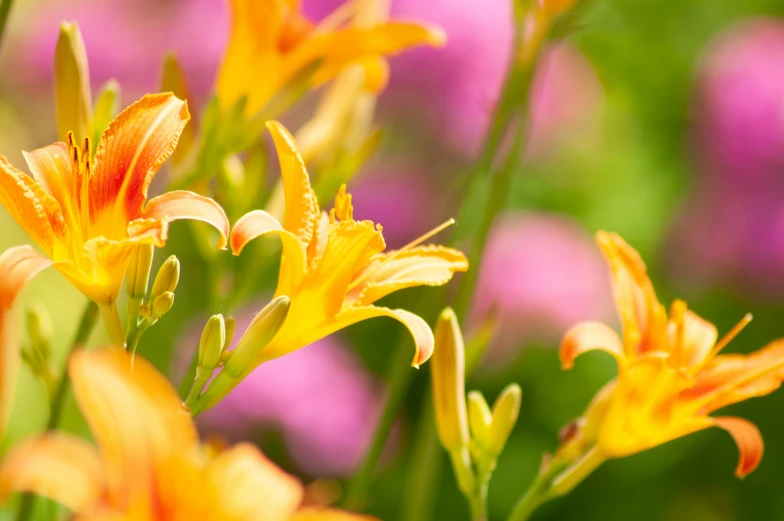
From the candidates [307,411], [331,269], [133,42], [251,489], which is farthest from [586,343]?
[133,42]

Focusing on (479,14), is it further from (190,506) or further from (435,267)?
(190,506)

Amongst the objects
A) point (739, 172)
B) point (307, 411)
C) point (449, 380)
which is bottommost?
point (307, 411)

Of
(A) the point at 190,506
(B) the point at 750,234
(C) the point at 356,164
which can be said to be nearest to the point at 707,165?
(B) the point at 750,234

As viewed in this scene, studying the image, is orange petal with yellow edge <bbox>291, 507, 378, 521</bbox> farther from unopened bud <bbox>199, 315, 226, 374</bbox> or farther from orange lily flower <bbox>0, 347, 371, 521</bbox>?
Answer: unopened bud <bbox>199, 315, 226, 374</bbox>

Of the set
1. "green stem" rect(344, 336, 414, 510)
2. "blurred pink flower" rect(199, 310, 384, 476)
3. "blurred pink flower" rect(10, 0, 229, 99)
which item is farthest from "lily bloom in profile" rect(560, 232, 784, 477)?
"blurred pink flower" rect(10, 0, 229, 99)

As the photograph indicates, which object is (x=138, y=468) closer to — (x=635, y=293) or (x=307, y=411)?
(x=635, y=293)

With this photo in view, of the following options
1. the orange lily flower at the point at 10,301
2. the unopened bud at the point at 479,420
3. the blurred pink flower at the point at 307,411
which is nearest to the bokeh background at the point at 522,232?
the blurred pink flower at the point at 307,411

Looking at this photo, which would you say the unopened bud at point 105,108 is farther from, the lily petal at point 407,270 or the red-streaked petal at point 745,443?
the red-streaked petal at point 745,443

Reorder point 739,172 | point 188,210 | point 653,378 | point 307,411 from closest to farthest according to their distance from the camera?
point 188,210 < point 653,378 < point 307,411 < point 739,172
